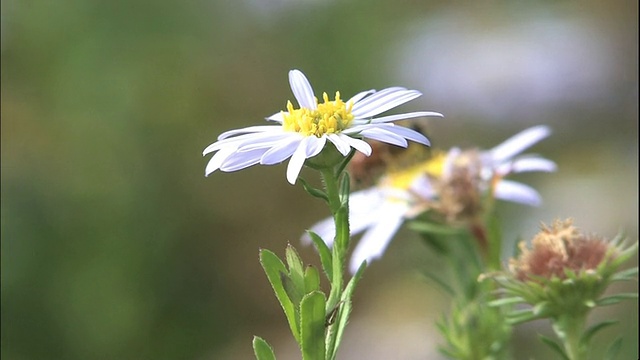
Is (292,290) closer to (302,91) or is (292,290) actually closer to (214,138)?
(302,91)

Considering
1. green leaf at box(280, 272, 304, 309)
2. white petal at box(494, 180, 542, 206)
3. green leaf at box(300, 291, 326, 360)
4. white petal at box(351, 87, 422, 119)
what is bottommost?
green leaf at box(300, 291, 326, 360)

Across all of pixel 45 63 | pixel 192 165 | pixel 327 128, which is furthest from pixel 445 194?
pixel 45 63

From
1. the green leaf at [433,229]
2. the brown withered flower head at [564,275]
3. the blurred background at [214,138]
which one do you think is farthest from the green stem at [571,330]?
the blurred background at [214,138]

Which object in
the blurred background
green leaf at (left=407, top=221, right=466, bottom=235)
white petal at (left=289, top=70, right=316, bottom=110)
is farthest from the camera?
the blurred background

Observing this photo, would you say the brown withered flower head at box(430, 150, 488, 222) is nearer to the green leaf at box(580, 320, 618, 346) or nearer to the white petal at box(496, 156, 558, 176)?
the white petal at box(496, 156, 558, 176)

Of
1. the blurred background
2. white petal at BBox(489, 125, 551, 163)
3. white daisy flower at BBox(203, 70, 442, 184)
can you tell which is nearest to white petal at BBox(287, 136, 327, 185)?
white daisy flower at BBox(203, 70, 442, 184)

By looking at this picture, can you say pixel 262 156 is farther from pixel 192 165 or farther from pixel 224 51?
pixel 224 51

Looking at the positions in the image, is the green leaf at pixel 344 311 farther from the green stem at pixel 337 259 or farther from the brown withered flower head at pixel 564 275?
the brown withered flower head at pixel 564 275

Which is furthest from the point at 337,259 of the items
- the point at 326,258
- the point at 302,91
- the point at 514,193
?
the point at 514,193

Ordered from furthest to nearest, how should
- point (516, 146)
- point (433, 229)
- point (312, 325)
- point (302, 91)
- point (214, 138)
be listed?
1. point (214, 138)
2. point (516, 146)
3. point (433, 229)
4. point (302, 91)
5. point (312, 325)
